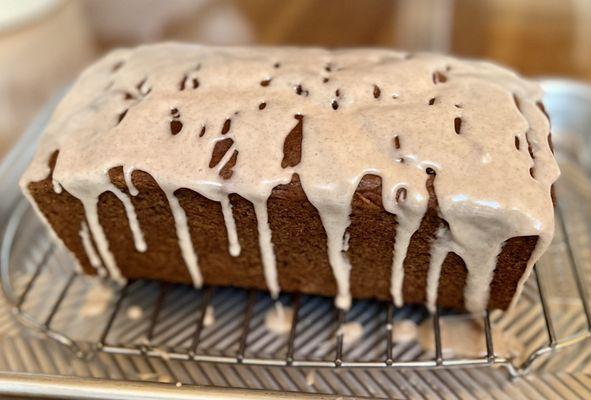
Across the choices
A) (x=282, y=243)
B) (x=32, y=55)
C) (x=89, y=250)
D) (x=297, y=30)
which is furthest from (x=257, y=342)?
(x=297, y=30)

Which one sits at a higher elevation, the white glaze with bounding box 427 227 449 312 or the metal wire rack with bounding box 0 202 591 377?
the white glaze with bounding box 427 227 449 312

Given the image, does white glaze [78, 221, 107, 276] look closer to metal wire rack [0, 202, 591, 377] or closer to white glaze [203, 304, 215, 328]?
metal wire rack [0, 202, 591, 377]

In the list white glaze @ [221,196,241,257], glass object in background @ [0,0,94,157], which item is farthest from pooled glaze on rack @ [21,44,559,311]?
glass object in background @ [0,0,94,157]

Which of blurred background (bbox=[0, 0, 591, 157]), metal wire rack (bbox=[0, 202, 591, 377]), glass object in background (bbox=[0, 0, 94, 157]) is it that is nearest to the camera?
metal wire rack (bbox=[0, 202, 591, 377])

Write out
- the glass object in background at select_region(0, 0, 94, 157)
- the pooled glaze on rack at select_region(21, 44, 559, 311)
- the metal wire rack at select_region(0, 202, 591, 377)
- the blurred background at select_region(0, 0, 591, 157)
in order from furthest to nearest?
the blurred background at select_region(0, 0, 591, 157), the glass object in background at select_region(0, 0, 94, 157), the metal wire rack at select_region(0, 202, 591, 377), the pooled glaze on rack at select_region(21, 44, 559, 311)

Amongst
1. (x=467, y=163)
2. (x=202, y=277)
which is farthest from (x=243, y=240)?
(x=467, y=163)

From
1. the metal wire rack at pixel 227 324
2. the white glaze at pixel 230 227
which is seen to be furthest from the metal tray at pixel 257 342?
the white glaze at pixel 230 227

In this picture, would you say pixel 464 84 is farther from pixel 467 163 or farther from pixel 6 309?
pixel 6 309

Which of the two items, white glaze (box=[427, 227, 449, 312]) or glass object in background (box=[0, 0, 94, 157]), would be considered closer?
white glaze (box=[427, 227, 449, 312])
